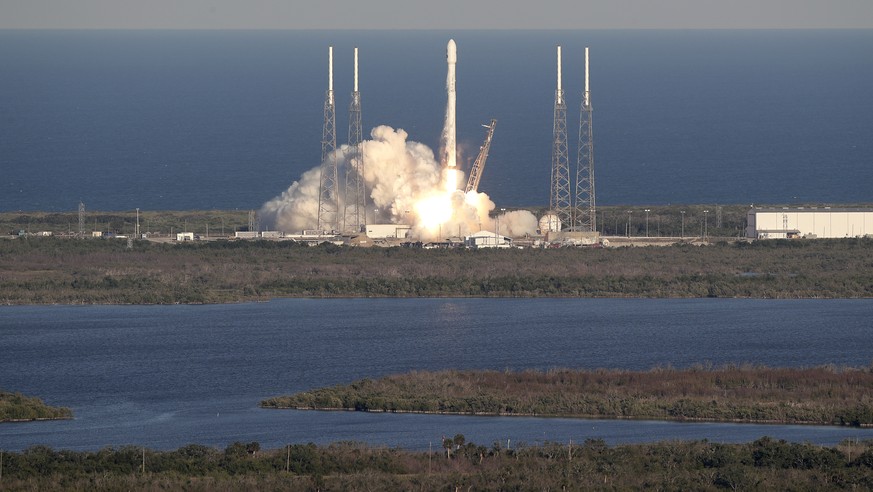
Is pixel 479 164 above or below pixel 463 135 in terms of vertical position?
below

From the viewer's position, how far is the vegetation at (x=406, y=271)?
209 ft

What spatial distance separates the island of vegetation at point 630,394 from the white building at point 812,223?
98.3ft

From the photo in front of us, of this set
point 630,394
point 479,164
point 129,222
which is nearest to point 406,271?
point 479,164

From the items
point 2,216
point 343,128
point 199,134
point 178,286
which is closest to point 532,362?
point 178,286

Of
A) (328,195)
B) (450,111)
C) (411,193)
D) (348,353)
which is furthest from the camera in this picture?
(328,195)

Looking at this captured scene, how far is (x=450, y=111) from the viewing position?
69.4 m

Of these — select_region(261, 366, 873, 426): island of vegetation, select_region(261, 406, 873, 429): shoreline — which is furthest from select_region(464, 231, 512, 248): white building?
select_region(261, 406, 873, 429): shoreline

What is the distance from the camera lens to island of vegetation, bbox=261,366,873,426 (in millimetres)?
41344

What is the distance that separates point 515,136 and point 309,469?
97.5m

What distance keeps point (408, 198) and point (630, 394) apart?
31028 millimetres

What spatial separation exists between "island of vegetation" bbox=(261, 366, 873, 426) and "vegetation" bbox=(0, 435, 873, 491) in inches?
181

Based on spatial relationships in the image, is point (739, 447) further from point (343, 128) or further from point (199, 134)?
point (199, 134)

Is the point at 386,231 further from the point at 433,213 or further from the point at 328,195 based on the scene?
the point at 328,195

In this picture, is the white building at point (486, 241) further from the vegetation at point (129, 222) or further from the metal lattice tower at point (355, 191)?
the vegetation at point (129, 222)
